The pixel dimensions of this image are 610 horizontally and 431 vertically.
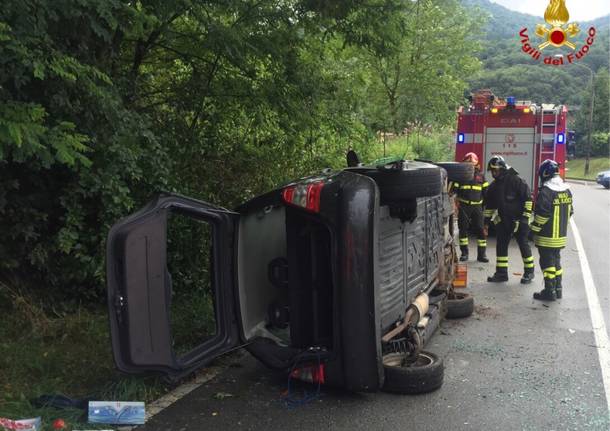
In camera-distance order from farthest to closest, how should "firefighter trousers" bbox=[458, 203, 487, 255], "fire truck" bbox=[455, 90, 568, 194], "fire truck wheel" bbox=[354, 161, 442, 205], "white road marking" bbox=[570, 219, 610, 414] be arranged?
"fire truck" bbox=[455, 90, 568, 194] → "firefighter trousers" bbox=[458, 203, 487, 255] → "white road marking" bbox=[570, 219, 610, 414] → "fire truck wheel" bbox=[354, 161, 442, 205]

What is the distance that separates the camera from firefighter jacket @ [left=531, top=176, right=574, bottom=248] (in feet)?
23.2

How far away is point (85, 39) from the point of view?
4.50m

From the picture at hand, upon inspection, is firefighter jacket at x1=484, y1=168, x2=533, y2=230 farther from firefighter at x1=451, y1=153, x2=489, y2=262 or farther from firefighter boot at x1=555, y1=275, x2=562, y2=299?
firefighter boot at x1=555, y1=275, x2=562, y2=299

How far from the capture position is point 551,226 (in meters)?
7.10

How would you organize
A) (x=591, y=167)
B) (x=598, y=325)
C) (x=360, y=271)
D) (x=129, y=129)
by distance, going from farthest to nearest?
(x=591, y=167), (x=598, y=325), (x=129, y=129), (x=360, y=271)

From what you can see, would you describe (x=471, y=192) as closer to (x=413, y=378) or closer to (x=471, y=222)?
(x=471, y=222)

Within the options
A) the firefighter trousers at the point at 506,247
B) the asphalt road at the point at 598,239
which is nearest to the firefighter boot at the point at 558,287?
the asphalt road at the point at 598,239

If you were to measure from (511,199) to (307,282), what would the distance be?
524 cm

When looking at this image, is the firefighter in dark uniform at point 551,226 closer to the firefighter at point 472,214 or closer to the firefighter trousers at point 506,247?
the firefighter trousers at point 506,247

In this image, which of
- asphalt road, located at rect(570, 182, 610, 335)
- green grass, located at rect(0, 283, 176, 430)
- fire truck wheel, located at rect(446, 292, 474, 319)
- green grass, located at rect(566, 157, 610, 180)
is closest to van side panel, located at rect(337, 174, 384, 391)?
green grass, located at rect(0, 283, 176, 430)

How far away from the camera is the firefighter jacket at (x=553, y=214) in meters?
7.08

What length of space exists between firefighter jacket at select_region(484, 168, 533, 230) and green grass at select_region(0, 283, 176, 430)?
5.56m

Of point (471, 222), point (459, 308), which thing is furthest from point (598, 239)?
point (459, 308)

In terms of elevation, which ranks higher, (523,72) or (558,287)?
(523,72)
